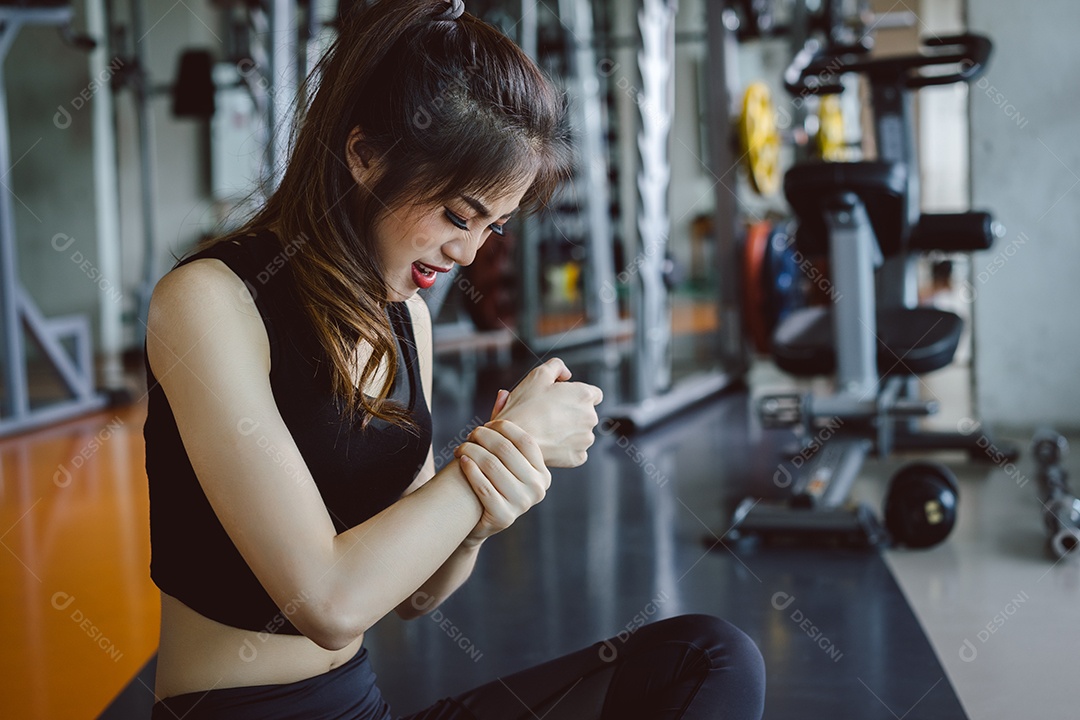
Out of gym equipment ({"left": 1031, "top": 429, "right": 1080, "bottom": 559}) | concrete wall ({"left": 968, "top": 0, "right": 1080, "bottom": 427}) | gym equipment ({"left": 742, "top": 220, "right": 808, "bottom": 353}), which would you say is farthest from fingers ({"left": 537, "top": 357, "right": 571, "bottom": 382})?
gym equipment ({"left": 742, "top": 220, "right": 808, "bottom": 353})

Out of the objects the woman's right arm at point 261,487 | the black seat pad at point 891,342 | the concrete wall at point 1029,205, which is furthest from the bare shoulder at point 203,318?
the concrete wall at point 1029,205

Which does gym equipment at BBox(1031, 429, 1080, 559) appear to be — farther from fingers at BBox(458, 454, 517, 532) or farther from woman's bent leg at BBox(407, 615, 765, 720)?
fingers at BBox(458, 454, 517, 532)

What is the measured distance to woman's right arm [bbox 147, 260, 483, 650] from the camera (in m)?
0.78

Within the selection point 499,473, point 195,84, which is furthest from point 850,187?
point 195,84

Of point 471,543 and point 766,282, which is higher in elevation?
point 471,543

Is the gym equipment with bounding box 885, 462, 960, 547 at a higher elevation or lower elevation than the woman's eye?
lower

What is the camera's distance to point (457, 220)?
2.94 feet

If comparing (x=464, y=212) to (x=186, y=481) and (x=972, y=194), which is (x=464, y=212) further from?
(x=972, y=194)

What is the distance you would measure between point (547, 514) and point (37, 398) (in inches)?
115

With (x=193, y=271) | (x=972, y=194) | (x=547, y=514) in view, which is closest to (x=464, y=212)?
(x=193, y=271)

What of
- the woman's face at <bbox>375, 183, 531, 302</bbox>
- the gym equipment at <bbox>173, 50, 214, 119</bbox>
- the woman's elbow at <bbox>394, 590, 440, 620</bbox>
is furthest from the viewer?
the gym equipment at <bbox>173, 50, 214, 119</bbox>

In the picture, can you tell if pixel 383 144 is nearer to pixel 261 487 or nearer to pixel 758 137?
pixel 261 487

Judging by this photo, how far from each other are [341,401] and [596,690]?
1.33 ft

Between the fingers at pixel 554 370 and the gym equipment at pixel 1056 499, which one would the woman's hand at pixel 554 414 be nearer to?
the fingers at pixel 554 370
